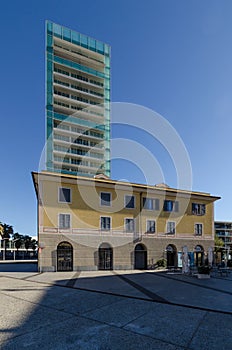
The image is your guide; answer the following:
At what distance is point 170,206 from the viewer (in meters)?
31.4

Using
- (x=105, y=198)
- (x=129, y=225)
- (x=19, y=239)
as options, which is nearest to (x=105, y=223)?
(x=105, y=198)

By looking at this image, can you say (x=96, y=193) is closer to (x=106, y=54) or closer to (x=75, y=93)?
(x=75, y=93)

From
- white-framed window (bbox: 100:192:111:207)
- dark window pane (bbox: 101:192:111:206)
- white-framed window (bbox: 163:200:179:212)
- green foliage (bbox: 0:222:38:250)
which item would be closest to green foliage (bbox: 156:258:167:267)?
white-framed window (bbox: 163:200:179:212)

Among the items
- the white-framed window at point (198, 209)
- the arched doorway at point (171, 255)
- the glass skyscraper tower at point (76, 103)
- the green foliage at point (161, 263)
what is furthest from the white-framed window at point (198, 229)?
the glass skyscraper tower at point (76, 103)

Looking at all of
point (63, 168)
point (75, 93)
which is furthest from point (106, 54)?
point (63, 168)

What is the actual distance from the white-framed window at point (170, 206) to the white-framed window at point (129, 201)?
13.3 feet

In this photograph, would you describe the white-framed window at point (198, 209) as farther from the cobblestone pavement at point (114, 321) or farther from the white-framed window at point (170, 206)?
the cobblestone pavement at point (114, 321)

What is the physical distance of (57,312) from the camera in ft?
29.8

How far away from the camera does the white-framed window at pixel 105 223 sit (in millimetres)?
27514

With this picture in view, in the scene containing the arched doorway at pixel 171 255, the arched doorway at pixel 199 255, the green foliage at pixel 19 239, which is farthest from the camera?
the green foliage at pixel 19 239

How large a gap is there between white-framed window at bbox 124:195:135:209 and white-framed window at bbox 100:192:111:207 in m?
1.85

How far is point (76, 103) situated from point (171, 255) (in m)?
46.7

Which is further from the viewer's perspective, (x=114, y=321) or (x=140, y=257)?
(x=140, y=257)

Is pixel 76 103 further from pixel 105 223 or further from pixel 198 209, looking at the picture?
pixel 105 223
